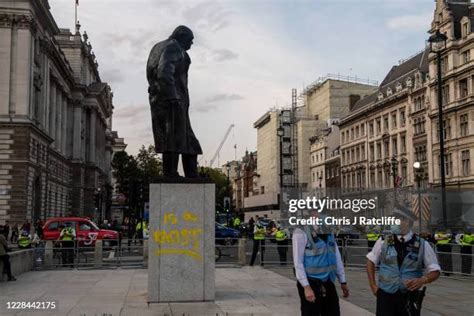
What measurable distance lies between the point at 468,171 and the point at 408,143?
13894mm

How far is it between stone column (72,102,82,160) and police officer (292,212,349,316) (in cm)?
8344

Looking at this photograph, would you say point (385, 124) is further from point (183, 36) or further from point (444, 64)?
point (183, 36)

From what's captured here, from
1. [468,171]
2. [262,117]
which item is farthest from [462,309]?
[262,117]

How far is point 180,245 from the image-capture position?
470 inches

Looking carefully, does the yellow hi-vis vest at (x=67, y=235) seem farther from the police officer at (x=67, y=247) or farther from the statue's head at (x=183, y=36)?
the statue's head at (x=183, y=36)

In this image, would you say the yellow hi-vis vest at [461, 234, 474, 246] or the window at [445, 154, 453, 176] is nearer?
the yellow hi-vis vest at [461, 234, 474, 246]

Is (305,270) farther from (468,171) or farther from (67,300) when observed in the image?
(468,171)

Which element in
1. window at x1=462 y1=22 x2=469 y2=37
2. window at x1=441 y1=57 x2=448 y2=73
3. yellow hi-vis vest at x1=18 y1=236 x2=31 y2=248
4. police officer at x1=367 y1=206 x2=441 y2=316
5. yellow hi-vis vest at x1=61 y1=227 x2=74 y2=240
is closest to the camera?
police officer at x1=367 y1=206 x2=441 y2=316

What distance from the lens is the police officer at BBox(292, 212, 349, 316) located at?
699cm

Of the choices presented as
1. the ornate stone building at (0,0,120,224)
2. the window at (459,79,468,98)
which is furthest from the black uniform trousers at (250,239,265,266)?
the window at (459,79,468,98)

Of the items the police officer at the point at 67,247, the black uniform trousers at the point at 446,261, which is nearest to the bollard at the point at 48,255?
the police officer at the point at 67,247

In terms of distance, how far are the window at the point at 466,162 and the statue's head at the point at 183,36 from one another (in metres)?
50.8

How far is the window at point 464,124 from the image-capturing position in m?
58.2

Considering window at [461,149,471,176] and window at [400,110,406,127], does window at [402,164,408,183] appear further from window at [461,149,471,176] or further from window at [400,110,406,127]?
window at [461,149,471,176]
